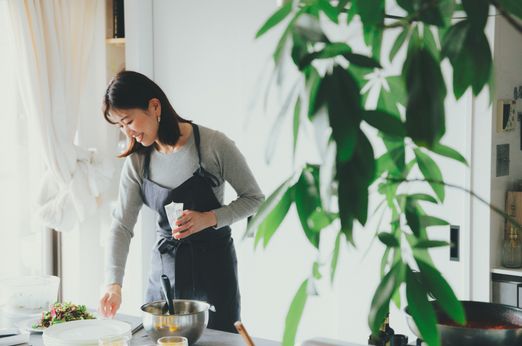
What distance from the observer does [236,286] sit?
2.91m

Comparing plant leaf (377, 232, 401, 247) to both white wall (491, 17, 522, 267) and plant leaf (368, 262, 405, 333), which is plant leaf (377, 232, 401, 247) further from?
white wall (491, 17, 522, 267)

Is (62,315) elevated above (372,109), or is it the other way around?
(372,109)

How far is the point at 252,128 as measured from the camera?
367 centimetres

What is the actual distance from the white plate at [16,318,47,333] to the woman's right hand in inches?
8.1

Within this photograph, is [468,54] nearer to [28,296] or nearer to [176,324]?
[176,324]

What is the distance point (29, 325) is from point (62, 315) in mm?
115

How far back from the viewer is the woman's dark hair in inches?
106

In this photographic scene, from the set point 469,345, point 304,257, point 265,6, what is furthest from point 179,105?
point 469,345

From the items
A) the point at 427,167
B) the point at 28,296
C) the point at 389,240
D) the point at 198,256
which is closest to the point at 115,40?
the point at 198,256

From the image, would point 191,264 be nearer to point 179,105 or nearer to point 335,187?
point 179,105

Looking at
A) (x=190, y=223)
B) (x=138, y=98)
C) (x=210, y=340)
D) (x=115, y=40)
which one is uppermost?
(x=115, y=40)

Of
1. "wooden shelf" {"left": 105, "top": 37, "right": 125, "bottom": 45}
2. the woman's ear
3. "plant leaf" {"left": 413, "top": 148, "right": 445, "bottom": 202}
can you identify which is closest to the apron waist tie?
the woman's ear

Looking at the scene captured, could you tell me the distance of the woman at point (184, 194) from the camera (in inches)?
109

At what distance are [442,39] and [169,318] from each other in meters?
1.58
